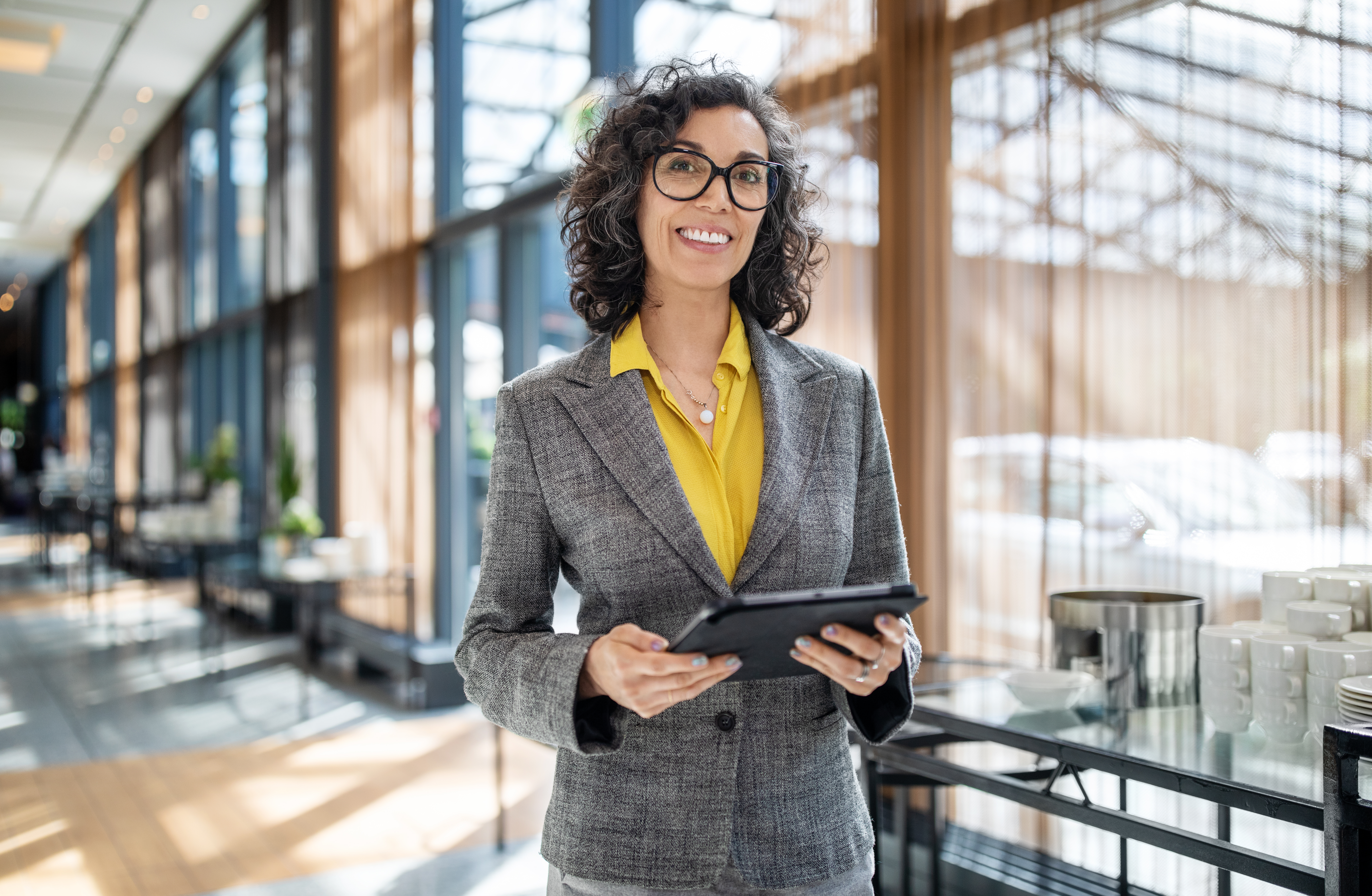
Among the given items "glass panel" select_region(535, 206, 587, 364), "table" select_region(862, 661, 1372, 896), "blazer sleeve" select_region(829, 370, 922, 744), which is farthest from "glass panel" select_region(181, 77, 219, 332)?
"blazer sleeve" select_region(829, 370, 922, 744)

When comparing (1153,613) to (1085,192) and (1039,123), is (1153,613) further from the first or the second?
(1039,123)

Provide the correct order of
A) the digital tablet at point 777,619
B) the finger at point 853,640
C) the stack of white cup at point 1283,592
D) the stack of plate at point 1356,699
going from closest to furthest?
1. the digital tablet at point 777,619
2. the finger at point 853,640
3. the stack of plate at point 1356,699
4. the stack of white cup at point 1283,592

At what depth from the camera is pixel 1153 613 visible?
1.84 metres

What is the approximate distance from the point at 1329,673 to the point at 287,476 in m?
6.38

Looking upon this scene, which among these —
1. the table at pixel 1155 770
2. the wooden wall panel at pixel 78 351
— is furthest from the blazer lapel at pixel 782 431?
the wooden wall panel at pixel 78 351

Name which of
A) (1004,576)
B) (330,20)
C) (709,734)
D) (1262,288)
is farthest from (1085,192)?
(330,20)

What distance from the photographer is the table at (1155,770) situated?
1.28 m

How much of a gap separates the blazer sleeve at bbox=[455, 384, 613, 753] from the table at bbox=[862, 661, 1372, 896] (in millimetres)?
887

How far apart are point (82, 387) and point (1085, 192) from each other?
18070 mm

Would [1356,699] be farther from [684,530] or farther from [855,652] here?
[684,530]

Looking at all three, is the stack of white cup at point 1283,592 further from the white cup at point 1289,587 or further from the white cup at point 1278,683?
the white cup at point 1278,683

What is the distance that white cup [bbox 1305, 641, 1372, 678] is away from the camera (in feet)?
5.10

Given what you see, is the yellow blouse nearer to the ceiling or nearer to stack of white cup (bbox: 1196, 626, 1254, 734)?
stack of white cup (bbox: 1196, 626, 1254, 734)

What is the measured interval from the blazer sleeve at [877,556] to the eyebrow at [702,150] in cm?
32
